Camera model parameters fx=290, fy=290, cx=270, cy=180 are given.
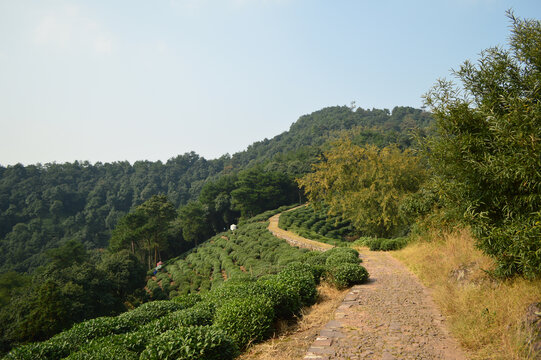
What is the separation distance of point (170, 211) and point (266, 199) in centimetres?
1410

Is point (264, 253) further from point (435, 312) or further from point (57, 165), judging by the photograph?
point (57, 165)

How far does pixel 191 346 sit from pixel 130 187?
3083 inches

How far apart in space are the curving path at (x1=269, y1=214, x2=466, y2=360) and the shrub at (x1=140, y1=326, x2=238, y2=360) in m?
1.13

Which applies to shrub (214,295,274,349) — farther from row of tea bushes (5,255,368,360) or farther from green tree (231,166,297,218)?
green tree (231,166,297,218)

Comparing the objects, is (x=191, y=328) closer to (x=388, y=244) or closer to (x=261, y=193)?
(x=388, y=244)

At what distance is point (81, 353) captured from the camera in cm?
344

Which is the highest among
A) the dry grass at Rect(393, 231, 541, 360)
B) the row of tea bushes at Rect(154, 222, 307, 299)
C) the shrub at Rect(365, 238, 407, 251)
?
the dry grass at Rect(393, 231, 541, 360)

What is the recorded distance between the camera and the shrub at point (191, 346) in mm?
3224

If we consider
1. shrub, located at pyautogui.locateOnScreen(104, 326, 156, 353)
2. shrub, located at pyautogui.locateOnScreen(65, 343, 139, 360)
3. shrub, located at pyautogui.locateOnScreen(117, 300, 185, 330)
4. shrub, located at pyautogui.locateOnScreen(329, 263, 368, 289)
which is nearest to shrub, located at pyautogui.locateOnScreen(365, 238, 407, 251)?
shrub, located at pyautogui.locateOnScreen(329, 263, 368, 289)

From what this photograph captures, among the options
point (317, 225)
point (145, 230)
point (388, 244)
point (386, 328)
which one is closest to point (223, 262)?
point (317, 225)

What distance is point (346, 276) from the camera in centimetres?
766

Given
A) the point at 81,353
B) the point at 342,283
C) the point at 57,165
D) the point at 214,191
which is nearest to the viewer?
the point at 81,353

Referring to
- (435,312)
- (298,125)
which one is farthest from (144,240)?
(298,125)

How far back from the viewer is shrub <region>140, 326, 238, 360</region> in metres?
3.22
